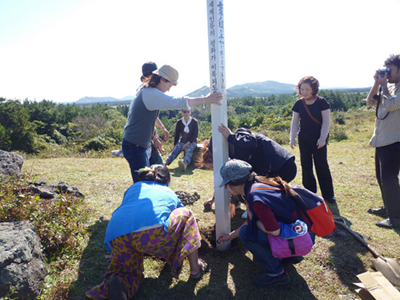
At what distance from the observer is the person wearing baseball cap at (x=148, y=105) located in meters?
2.40

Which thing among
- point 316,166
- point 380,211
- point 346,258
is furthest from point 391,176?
point 346,258

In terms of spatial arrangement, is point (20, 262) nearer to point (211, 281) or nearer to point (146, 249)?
point (146, 249)

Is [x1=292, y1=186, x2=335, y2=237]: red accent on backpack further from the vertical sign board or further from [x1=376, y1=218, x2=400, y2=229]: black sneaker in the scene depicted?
[x1=376, y1=218, x2=400, y2=229]: black sneaker

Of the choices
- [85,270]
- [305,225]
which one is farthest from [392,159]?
[85,270]

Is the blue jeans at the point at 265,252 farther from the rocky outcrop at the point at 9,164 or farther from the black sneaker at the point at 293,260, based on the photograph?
the rocky outcrop at the point at 9,164

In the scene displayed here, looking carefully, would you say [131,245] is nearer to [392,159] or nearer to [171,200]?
[171,200]

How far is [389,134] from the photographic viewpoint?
9.83 feet

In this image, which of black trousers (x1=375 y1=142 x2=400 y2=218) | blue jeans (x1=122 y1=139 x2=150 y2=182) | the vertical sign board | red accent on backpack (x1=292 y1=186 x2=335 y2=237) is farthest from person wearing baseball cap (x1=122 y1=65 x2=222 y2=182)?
black trousers (x1=375 y1=142 x2=400 y2=218)

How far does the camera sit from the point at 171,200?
2.25 metres

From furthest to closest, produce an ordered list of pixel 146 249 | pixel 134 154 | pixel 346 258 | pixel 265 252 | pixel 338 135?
pixel 338 135, pixel 134 154, pixel 346 258, pixel 265 252, pixel 146 249

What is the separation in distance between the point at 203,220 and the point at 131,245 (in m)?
1.44

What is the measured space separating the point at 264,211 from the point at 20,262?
189 centimetres

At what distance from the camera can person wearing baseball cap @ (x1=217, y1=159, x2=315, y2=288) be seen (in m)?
1.97

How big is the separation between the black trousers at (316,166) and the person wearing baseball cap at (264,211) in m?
1.77
